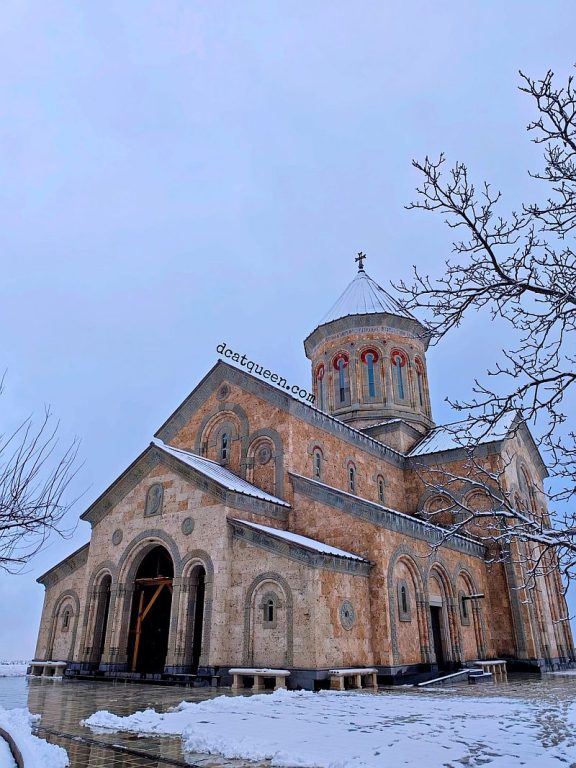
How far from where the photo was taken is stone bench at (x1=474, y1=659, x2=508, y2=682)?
17.0 m

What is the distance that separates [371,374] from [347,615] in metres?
13.5

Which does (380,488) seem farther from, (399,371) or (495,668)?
(495,668)

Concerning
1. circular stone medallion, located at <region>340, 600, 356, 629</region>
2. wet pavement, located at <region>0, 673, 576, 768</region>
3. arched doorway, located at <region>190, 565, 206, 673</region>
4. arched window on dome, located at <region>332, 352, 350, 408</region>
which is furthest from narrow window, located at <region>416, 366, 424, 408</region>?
arched doorway, located at <region>190, 565, 206, 673</region>

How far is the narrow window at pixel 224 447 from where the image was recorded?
19609mm

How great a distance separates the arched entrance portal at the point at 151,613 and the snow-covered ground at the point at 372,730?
7.08m

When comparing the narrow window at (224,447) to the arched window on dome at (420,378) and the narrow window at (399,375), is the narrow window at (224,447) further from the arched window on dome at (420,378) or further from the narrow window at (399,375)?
the arched window on dome at (420,378)

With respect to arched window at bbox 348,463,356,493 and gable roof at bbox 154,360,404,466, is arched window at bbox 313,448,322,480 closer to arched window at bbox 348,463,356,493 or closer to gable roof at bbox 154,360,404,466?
gable roof at bbox 154,360,404,466

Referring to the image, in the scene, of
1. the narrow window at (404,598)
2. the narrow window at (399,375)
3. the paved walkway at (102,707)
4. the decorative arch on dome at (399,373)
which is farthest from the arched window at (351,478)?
the paved walkway at (102,707)

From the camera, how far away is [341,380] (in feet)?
86.2

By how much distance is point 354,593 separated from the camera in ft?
47.8

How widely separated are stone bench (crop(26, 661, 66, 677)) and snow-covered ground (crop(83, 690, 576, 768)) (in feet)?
31.9

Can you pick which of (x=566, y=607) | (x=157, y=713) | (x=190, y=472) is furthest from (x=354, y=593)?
(x=566, y=607)

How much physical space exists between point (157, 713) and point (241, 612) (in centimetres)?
575

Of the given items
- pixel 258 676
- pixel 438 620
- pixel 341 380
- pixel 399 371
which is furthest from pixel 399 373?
pixel 258 676
